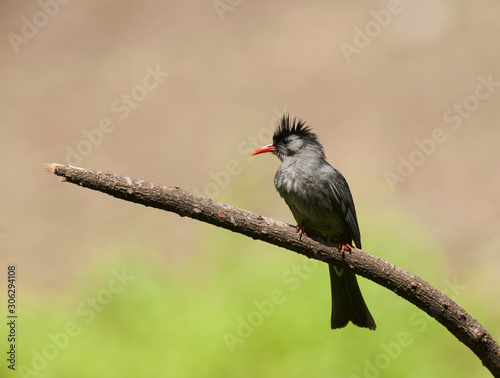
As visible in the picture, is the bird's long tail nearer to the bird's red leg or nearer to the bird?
the bird

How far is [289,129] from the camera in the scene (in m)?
4.75

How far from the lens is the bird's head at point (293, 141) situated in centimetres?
459

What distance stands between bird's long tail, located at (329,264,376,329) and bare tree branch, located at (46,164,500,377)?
0.61m

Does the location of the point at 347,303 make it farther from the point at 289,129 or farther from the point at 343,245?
the point at 289,129

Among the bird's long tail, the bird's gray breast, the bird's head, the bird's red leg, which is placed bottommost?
the bird's long tail

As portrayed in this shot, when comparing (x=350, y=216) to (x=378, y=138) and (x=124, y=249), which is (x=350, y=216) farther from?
(x=378, y=138)

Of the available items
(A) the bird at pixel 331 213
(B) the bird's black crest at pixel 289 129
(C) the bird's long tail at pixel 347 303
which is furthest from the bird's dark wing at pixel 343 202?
(B) the bird's black crest at pixel 289 129

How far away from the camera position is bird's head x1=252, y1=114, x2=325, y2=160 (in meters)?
4.59

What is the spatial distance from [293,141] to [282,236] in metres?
1.37

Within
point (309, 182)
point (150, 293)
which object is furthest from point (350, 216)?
point (150, 293)

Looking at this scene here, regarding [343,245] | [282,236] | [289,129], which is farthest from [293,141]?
[282,236]

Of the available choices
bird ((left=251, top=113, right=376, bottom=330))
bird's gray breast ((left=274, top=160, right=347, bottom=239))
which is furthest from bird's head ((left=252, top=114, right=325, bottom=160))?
bird's gray breast ((left=274, top=160, right=347, bottom=239))

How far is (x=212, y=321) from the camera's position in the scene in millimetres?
5582

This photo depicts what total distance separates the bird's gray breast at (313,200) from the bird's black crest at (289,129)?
1.64 ft
